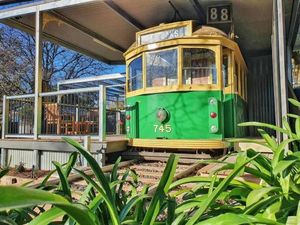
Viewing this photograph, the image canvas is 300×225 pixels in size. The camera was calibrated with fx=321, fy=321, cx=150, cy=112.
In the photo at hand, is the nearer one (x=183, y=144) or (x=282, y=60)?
(x=282, y=60)

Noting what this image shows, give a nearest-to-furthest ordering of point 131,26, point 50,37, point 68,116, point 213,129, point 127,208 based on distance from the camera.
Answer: point 127,208, point 213,129, point 131,26, point 68,116, point 50,37

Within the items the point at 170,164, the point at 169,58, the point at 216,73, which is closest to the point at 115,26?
the point at 169,58

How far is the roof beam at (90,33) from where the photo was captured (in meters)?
6.93

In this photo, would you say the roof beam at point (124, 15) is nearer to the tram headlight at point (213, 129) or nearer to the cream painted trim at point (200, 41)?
the cream painted trim at point (200, 41)

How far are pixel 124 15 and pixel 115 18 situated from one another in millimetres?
340

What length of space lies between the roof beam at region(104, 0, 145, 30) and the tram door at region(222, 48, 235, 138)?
240 cm

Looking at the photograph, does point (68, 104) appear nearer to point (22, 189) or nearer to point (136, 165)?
point (136, 165)

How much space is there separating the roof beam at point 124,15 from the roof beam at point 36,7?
672 mm

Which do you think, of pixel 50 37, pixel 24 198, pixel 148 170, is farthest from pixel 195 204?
pixel 50 37

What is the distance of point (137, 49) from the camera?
601cm

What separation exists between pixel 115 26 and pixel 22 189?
7.36 m

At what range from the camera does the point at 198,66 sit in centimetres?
556

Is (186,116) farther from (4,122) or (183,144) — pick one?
(4,122)

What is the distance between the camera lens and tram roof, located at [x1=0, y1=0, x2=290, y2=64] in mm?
6332
